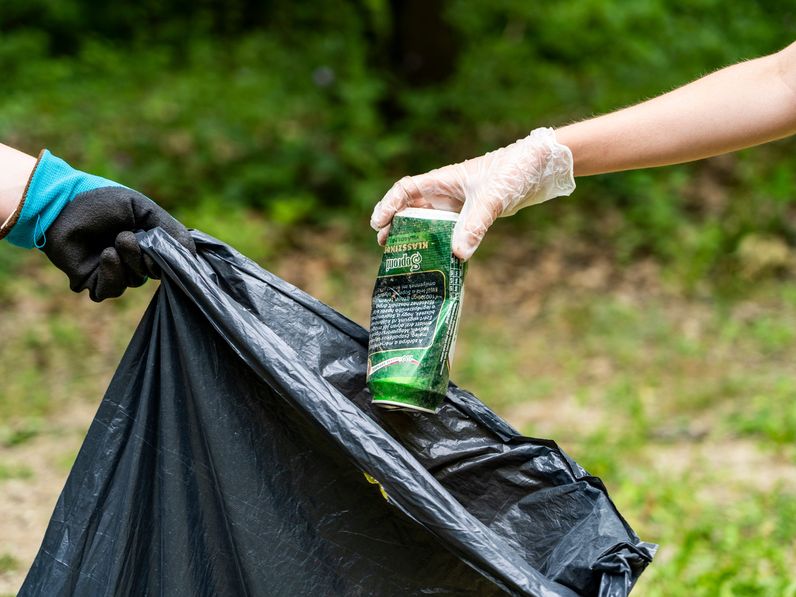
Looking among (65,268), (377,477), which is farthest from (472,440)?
(65,268)

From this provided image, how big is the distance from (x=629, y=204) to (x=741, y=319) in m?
1.82

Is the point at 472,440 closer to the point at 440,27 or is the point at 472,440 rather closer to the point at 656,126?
the point at 656,126

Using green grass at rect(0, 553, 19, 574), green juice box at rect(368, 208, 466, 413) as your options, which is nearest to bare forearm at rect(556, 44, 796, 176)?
green juice box at rect(368, 208, 466, 413)

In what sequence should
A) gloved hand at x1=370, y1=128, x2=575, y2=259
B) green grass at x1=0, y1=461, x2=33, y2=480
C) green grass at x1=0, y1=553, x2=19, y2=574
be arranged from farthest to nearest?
1. green grass at x1=0, y1=461, x2=33, y2=480
2. green grass at x1=0, y1=553, x2=19, y2=574
3. gloved hand at x1=370, y1=128, x2=575, y2=259

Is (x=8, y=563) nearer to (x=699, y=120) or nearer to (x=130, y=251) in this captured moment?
(x=130, y=251)

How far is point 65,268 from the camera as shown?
1706 mm

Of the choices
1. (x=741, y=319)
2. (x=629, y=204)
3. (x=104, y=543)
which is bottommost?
(x=104, y=543)

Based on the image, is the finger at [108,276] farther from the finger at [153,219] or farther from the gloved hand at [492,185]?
the gloved hand at [492,185]

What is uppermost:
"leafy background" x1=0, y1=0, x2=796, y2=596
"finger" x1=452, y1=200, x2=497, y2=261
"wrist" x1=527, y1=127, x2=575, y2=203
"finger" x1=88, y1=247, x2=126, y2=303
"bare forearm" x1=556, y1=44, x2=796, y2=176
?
"leafy background" x1=0, y1=0, x2=796, y2=596

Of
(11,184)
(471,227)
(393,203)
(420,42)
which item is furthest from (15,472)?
(420,42)

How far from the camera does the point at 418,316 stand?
1659mm

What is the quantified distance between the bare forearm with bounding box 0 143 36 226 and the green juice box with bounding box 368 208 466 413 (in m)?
0.74

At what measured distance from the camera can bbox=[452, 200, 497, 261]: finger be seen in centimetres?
165

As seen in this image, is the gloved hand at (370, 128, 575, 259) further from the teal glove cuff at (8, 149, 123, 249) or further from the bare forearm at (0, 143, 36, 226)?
the bare forearm at (0, 143, 36, 226)
